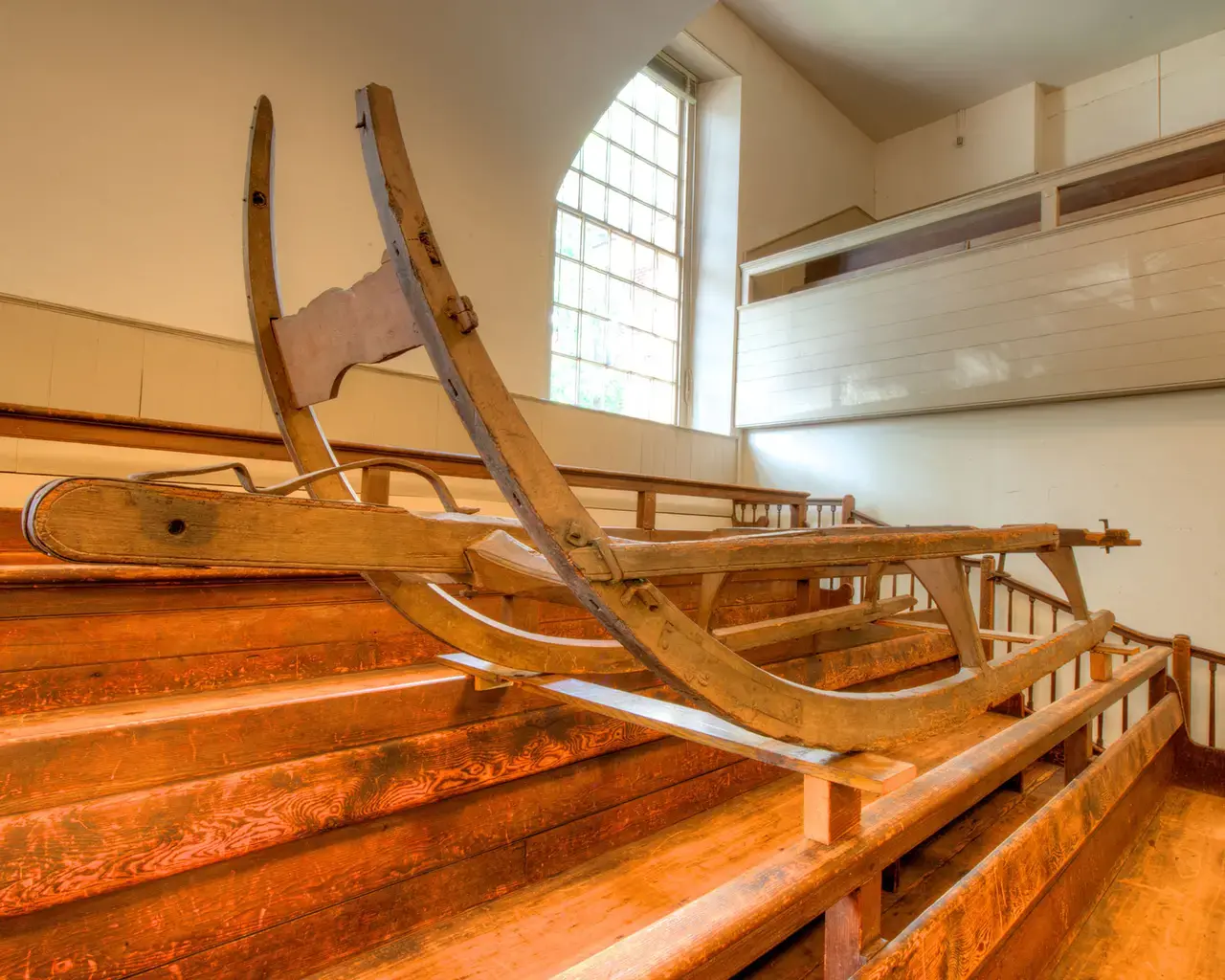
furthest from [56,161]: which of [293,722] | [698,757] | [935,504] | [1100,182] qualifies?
[1100,182]

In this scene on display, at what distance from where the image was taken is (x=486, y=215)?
4.09m

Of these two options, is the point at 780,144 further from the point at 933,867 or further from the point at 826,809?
the point at 826,809

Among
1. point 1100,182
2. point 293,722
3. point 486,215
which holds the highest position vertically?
point 1100,182

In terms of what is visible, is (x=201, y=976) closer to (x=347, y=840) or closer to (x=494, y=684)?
(x=347, y=840)

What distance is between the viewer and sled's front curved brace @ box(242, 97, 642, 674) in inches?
33.0

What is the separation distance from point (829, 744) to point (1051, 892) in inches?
31.3

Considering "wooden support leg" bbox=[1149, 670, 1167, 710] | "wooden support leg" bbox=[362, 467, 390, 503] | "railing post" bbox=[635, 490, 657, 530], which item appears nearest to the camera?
"wooden support leg" bbox=[362, 467, 390, 503]

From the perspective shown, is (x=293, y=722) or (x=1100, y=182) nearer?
(x=293, y=722)

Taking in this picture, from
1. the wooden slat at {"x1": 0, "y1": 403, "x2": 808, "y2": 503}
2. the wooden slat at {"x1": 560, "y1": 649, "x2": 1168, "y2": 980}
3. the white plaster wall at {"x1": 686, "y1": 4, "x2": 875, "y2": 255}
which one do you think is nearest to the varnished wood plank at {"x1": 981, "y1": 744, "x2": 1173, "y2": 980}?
the wooden slat at {"x1": 560, "y1": 649, "x2": 1168, "y2": 980}

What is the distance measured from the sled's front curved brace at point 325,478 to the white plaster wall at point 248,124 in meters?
2.48

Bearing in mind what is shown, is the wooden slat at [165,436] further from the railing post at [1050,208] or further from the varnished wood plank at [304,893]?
the railing post at [1050,208]

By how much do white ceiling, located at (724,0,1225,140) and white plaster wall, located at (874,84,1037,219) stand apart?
0.16m

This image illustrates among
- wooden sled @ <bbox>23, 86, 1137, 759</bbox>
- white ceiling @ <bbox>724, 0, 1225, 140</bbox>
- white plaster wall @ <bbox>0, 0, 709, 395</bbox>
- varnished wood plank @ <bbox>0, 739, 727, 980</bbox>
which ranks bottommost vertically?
varnished wood plank @ <bbox>0, 739, 727, 980</bbox>

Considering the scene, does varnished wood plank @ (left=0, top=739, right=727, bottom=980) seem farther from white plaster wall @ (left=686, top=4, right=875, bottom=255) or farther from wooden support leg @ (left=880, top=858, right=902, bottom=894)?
white plaster wall @ (left=686, top=4, right=875, bottom=255)
